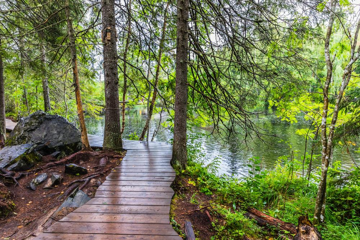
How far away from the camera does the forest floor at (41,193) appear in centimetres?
286

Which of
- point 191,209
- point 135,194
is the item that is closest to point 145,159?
point 135,194

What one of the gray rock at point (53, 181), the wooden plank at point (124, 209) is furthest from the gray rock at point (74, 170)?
the wooden plank at point (124, 209)

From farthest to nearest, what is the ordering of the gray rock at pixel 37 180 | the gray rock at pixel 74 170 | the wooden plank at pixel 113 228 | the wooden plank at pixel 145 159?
the wooden plank at pixel 145 159
the gray rock at pixel 74 170
the gray rock at pixel 37 180
the wooden plank at pixel 113 228

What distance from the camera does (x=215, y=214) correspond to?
3357 mm

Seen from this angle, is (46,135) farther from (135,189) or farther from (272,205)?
(272,205)

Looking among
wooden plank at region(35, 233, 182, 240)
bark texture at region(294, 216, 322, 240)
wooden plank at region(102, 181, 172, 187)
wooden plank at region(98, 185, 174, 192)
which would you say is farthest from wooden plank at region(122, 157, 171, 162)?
bark texture at region(294, 216, 322, 240)

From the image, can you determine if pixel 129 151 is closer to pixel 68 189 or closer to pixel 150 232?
pixel 68 189

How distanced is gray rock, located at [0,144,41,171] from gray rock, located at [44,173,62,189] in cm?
91

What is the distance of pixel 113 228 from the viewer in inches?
94.9

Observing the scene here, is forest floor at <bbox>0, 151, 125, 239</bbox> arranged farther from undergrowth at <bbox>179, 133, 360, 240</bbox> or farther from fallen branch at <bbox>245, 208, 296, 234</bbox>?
fallen branch at <bbox>245, 208, 296, 234</bbox>

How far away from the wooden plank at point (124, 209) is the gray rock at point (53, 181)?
5.29 feet

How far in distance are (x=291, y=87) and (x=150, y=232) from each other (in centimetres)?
378

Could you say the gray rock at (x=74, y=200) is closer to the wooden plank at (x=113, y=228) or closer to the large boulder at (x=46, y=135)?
the wooden plank at (x=113, y=228)

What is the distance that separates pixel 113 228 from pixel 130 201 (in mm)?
639
